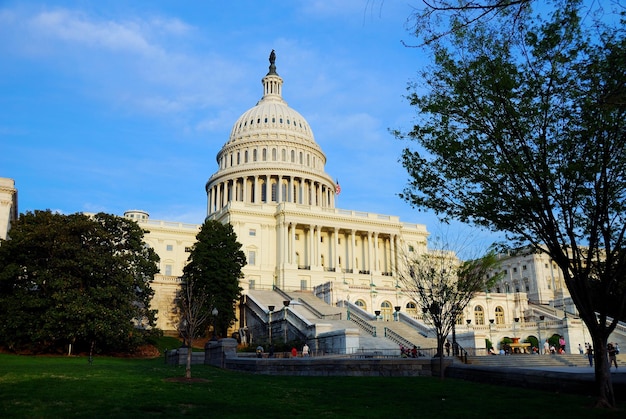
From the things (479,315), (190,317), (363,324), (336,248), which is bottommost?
(190,317)

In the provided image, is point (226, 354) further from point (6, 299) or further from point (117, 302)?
point (6, 299)

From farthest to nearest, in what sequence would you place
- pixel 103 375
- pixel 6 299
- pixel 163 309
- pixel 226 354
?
pixel 163 309
pixel 6 299
pixel 226 354
pixel 103 375

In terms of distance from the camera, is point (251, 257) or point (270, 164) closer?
point (251, 257)

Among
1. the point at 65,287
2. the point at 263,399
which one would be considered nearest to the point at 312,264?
the point at 65,287

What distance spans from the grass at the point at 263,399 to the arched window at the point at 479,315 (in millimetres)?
46313

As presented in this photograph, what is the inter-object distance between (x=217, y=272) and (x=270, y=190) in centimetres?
4164

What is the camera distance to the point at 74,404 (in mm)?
13992

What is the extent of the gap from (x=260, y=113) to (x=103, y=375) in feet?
301

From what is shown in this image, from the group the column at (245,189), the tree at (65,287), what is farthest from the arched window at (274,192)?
the tree at (65,287)

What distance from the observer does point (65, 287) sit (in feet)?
133

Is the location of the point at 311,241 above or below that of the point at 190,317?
above

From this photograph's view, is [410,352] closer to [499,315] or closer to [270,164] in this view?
[499,315]

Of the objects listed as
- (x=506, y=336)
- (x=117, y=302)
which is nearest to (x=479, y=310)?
(x=506, y=336)

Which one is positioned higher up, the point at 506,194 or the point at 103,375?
the point at 506,194
